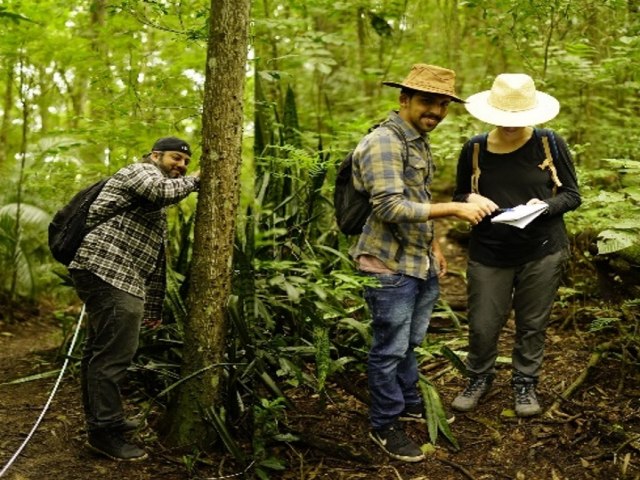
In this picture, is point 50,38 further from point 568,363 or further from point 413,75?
point 568,363

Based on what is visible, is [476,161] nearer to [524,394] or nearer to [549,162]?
[549,162]

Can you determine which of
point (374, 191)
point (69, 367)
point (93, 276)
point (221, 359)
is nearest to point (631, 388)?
point (374, 191)

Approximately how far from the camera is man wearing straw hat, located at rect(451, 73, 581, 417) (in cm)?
399

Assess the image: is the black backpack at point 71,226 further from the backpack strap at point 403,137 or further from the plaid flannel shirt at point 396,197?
the backpack strap at point 403,137

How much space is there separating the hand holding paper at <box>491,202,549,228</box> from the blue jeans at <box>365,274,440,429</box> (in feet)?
1.74

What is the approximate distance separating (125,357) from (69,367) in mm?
1743

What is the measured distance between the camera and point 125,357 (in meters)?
3.71

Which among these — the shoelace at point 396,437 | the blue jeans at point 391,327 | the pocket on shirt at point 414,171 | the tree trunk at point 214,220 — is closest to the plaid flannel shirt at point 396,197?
the pocket on shirt at point 414,171

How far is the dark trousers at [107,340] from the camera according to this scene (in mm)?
3629

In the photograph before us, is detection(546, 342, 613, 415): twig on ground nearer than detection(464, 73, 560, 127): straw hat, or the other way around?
detection(464, 73, 560, 127): straw hat

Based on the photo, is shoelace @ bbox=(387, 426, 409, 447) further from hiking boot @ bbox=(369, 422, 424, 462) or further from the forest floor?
the forest floor

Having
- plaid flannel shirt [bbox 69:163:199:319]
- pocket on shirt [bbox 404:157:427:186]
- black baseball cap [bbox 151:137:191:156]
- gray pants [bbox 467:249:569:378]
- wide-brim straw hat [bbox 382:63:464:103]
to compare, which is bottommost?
gray pants [bbox 467:249:569:378]

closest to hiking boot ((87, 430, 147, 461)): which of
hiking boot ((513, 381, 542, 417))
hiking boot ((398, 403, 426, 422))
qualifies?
hiking boot ((398, 403, 426, 422))

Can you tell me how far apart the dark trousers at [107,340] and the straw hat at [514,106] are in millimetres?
2315
